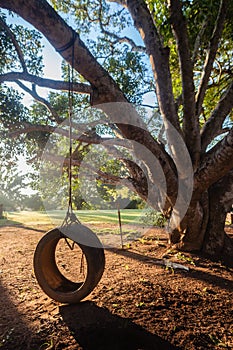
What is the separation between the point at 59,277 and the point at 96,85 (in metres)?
2.86

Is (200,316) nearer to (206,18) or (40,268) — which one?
Answer: (40,268)

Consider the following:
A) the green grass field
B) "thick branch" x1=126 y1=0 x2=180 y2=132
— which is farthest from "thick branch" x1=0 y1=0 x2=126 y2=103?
the green grass field

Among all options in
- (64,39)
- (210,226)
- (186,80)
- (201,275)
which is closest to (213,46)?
(186,80)

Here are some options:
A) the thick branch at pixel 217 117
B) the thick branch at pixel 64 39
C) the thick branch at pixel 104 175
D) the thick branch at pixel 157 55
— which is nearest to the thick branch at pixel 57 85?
the thick branch at pixel 64 39

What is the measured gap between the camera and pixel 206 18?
225 inches

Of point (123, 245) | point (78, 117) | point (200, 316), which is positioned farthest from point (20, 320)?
point (78, 117)

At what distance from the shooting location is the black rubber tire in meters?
2.63

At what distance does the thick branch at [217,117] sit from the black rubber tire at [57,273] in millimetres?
3990

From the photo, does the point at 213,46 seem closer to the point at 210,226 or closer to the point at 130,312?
the point at 210,226

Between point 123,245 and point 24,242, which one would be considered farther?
point 24,242

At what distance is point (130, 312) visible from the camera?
8.76ft

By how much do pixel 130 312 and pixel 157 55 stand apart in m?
4.65

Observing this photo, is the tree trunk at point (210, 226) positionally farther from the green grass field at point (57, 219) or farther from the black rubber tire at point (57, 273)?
the green grass field at point (57, 219)

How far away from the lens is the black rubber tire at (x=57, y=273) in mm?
2635
